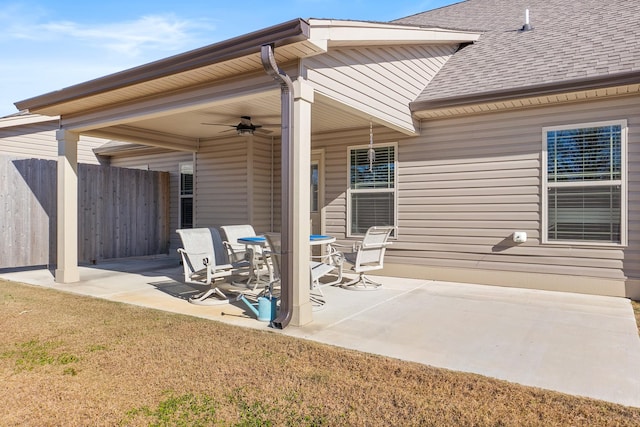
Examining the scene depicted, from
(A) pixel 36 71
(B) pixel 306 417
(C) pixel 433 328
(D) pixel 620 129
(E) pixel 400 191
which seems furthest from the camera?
(A) pixel 36 71

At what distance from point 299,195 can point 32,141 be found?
406 inches

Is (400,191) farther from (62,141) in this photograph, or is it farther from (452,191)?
(62,141)

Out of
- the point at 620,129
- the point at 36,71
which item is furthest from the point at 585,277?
the point at 36,71

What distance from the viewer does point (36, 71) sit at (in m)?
10.5

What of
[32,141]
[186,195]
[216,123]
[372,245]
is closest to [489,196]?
[372,245]

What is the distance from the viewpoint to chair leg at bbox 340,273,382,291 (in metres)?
5.96

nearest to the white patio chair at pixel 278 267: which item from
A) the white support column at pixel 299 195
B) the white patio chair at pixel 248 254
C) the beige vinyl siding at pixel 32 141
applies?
the white patio chair at pixel 248 254

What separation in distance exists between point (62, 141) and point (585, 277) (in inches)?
324

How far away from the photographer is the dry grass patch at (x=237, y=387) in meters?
2.32

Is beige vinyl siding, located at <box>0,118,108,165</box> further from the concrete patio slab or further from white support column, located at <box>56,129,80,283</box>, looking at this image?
the concrete patio slab

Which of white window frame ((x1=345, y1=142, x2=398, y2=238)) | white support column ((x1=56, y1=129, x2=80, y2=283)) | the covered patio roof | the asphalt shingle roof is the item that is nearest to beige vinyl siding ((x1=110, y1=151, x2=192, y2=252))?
the covered patio roof

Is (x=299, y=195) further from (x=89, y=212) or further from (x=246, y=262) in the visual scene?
(x=89, y=212)

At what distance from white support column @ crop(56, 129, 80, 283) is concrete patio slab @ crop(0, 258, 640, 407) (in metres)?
0.29

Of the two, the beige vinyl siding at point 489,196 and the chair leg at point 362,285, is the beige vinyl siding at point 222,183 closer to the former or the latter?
the chair leg at point 362,285
